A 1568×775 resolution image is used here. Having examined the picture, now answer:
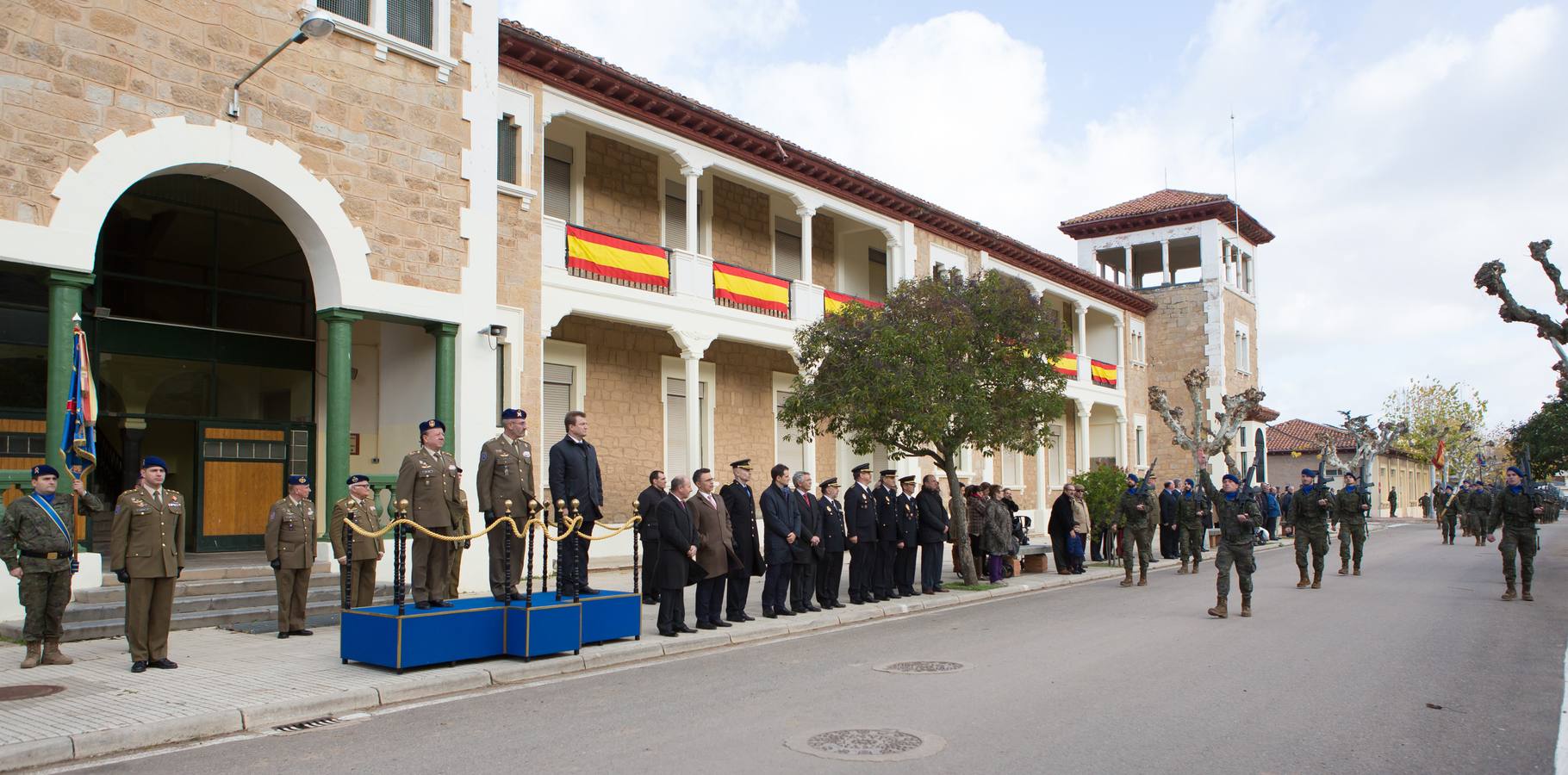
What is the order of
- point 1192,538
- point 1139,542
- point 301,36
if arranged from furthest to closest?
point 1192,538, point 1139,542, point 301,36

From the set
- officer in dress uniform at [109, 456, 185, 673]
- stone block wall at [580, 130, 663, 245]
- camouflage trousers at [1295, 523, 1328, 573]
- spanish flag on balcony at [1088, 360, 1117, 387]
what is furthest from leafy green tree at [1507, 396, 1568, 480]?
officer in dress uniform at [109, 456, 185, 673]

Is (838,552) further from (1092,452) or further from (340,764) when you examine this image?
(1092,452)

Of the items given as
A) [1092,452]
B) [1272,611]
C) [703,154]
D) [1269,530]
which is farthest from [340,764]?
[1092,452]

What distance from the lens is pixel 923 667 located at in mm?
9500

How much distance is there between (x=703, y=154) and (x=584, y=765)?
53.7 ft

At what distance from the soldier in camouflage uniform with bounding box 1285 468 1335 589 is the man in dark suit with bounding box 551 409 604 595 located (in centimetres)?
1123

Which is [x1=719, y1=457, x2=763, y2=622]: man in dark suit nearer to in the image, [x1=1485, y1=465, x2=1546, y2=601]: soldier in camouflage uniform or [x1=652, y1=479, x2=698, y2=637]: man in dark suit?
[x1=652, y1=479, x2=698, y2=637]: man in dark suit

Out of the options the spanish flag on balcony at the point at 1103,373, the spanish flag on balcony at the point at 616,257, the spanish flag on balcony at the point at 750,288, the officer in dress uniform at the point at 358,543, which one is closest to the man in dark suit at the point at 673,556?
the officer in dress uniform at the point at 358,543

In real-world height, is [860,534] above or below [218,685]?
above

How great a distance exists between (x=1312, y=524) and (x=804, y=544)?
348 inches

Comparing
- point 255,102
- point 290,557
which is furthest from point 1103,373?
point 290,557

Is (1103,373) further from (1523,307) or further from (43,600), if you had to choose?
(43,600)

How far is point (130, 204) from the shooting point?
1454cm

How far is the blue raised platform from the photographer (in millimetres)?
8836
